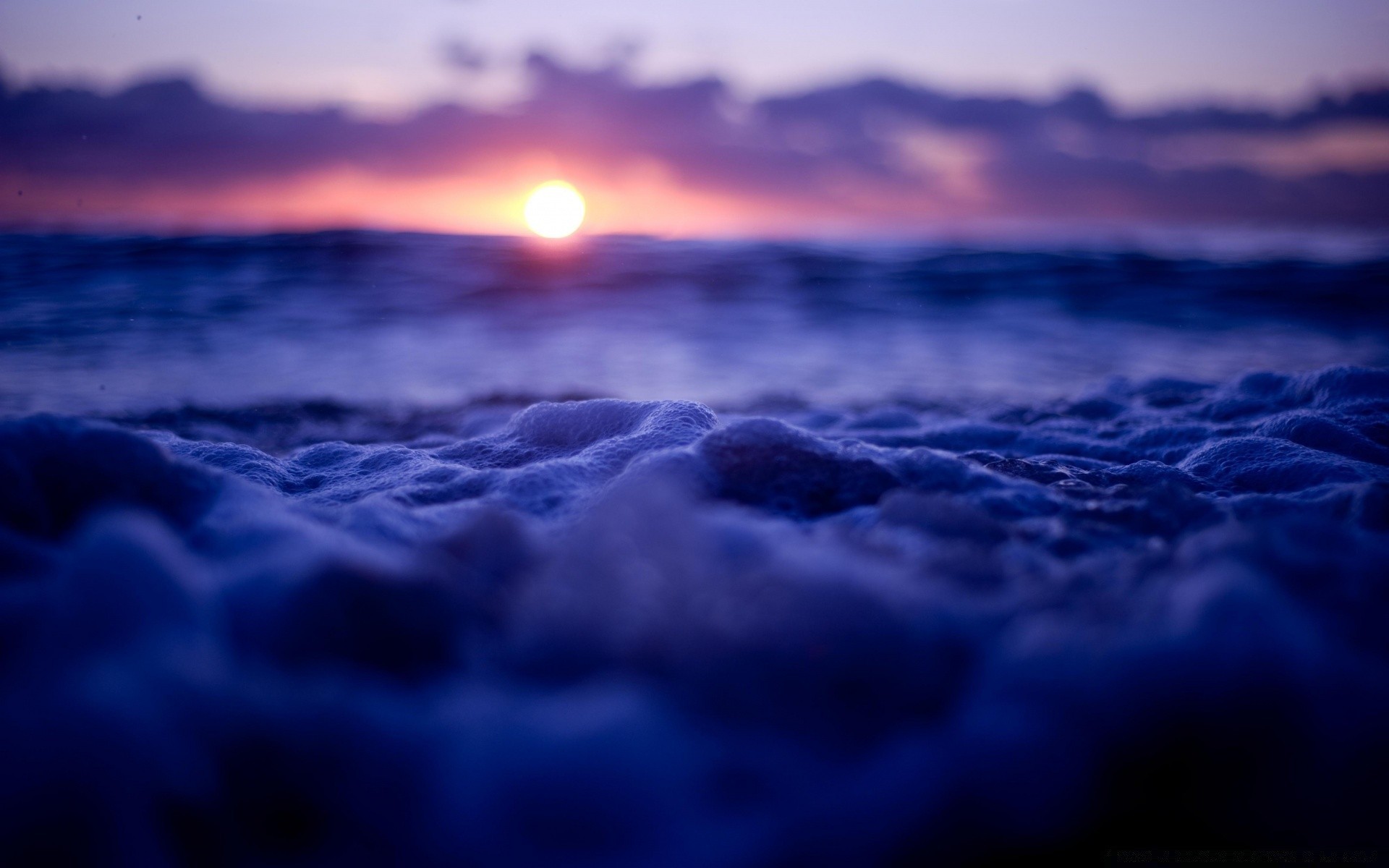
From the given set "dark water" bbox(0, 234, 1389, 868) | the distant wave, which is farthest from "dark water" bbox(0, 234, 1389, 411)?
the distant wave

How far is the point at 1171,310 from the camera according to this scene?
9336 mm

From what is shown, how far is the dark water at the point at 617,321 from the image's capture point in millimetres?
5473

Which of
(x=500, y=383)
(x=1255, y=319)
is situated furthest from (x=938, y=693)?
(x=1255, y=319)

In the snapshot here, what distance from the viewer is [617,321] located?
8547 mm

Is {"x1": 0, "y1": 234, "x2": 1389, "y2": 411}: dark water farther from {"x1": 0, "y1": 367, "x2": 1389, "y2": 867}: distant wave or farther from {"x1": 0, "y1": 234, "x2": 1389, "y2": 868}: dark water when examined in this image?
{"x1": 0, "y1": 367, "x2": 1389, "y2": 867}: distant wave

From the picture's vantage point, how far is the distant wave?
115cm

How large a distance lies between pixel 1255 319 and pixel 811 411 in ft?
23.8

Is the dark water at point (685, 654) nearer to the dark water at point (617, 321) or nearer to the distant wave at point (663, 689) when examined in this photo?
the distant wave at point (663, 689)

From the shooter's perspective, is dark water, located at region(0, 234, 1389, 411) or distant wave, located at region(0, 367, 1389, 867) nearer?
distant wave, located at region(0, 367, 1389, 867)

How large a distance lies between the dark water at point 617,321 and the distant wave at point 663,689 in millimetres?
3503

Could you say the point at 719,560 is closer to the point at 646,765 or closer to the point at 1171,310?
the point at 646,765

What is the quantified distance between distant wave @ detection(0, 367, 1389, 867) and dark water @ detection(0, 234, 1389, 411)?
3.50m

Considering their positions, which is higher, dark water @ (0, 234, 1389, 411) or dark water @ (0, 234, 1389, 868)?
dark water @ (0, 234, 1389, 411)

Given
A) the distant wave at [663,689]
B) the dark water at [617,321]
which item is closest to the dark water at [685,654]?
the distant wave at [663,689]
